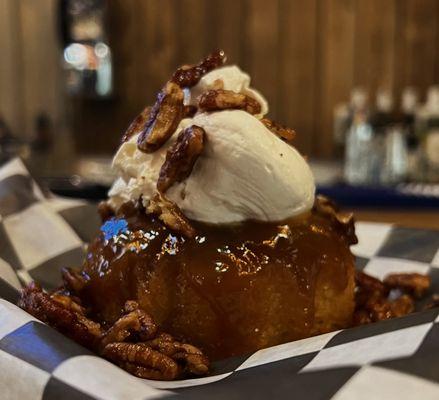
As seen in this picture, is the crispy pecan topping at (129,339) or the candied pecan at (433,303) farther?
the candied pecan at (433,303)

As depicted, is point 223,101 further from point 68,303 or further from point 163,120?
point 68,303

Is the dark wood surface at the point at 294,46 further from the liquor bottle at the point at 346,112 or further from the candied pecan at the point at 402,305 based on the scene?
the candied pecan at the point at 402,305

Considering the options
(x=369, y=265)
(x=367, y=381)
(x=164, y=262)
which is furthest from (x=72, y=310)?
(x=369, y=265)

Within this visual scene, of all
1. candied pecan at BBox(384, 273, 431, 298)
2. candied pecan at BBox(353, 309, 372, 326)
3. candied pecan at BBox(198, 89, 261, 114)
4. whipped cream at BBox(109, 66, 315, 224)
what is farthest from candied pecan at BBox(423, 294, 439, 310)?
candied pecan at BBox(198, 89, 261, 114)

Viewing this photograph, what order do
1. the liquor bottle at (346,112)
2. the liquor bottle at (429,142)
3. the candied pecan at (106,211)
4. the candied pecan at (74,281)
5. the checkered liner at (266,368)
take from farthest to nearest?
the liquor bottle at (346,112) → the liquor bottle at (429,142) → the candied pecan at (106,211) → the candied pecan at (74,281) → the checkered liner at (266,368)

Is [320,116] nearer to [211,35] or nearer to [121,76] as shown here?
[211,35]

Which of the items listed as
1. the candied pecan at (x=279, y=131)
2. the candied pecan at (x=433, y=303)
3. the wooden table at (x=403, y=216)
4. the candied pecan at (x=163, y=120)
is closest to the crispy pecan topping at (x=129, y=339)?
the candied pecan at (x=163, y=120)
